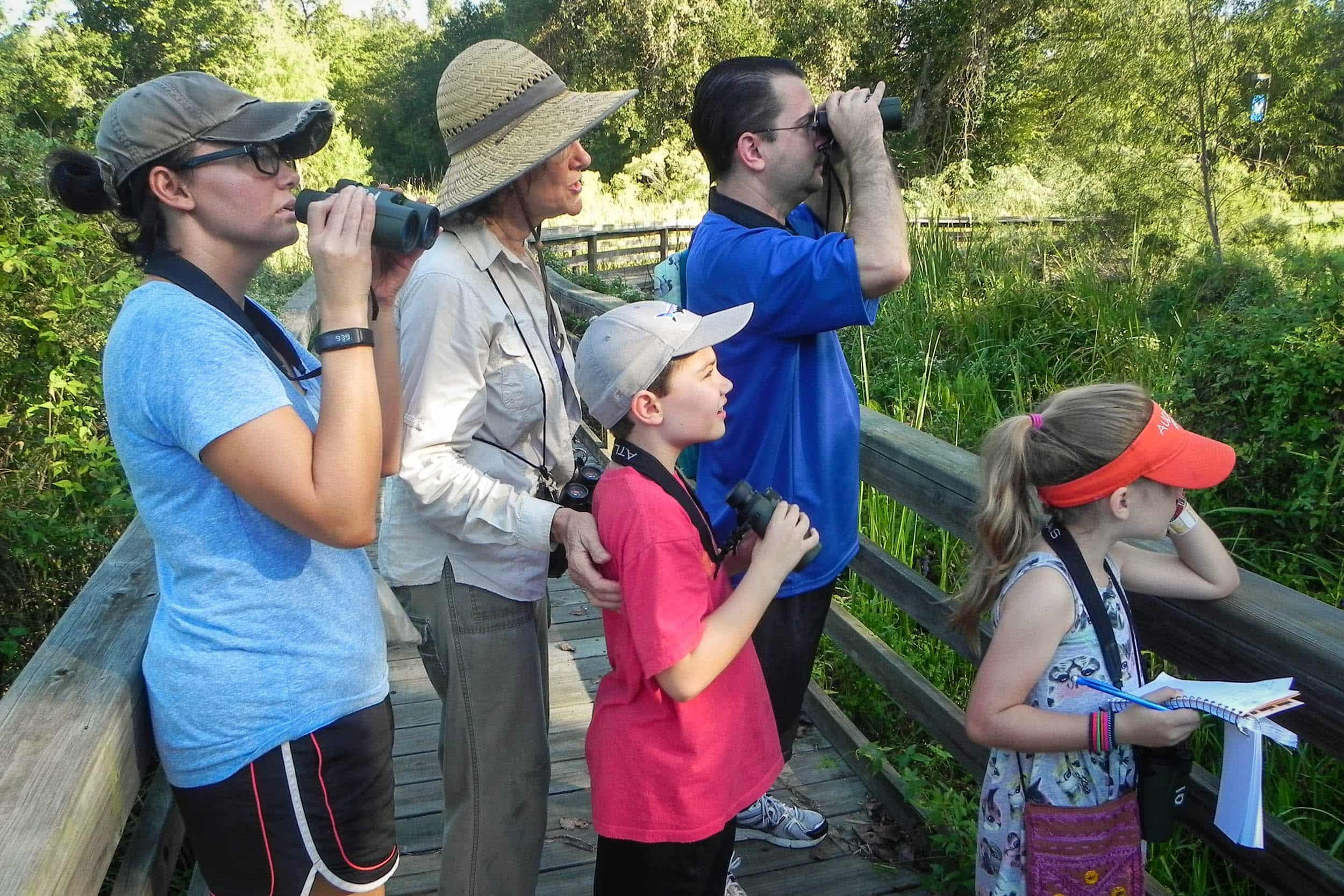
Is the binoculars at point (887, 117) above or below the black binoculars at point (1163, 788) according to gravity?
above

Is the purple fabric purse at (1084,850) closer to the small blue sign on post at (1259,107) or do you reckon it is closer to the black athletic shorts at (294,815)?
the black athletic shorts at (294,815)

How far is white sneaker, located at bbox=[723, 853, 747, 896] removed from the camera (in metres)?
2.47

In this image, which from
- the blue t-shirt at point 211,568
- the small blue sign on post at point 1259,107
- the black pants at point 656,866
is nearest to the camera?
the blue t-shirt at point 211,568

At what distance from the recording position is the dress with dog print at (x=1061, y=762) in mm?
1784

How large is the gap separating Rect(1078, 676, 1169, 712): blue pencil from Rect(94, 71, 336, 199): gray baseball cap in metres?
1.53

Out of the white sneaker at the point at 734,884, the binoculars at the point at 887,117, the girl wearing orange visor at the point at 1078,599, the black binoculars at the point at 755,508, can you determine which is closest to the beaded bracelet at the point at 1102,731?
the girl wearing orange visor at the point at 1078,599

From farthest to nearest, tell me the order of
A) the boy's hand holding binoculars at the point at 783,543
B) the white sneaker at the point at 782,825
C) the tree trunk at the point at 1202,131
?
the tree trunk at the point at 1202,131 < the white sneaker at the point at 782,825 < the boy's hand holding binoculars at the point at 783,543

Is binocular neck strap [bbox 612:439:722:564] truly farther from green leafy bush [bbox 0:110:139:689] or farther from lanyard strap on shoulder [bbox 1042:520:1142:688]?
green leafy bush [bbox 0:110:139:689]

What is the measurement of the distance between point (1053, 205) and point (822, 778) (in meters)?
7.68

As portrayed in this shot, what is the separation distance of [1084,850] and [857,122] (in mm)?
1503

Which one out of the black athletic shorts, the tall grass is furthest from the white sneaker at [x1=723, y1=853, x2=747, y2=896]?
the black athletic shorts

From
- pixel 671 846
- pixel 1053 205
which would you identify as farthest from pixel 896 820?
pixel 1053 205

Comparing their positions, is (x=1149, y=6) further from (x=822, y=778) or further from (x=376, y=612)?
(x=376, y=612)

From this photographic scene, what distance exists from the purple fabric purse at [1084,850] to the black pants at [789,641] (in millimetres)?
713
